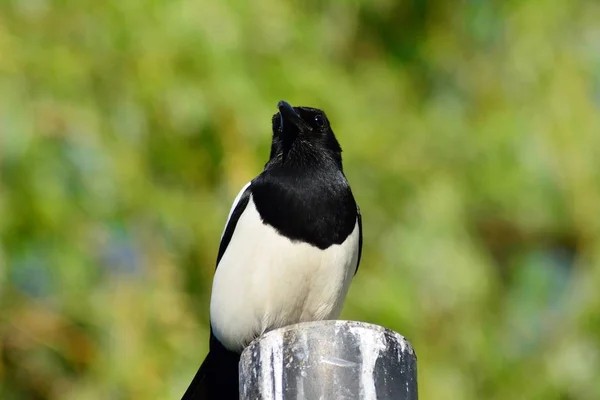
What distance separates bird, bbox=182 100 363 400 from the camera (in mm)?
2631

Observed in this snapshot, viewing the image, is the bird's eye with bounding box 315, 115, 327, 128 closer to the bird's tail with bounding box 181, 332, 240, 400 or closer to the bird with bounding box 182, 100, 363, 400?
A: the bird with bounding box 182, 100, 363, 400

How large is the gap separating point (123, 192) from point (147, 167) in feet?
0.53

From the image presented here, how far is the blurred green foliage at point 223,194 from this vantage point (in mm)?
3203

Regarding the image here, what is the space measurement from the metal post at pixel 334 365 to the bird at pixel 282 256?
783 mm

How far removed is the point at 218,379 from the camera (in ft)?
9.16

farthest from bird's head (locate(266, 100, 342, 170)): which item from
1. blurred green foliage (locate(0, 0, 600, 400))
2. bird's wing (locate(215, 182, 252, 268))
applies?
blurred green foliage (locate(0, 0, 600, 400))

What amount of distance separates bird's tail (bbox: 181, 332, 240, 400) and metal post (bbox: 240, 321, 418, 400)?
936mm

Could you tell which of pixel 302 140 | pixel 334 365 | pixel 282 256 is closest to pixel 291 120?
pixel 302 140

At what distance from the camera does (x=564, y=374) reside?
340 cm

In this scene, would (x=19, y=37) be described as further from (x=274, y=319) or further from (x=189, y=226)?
(x=274, y=319)

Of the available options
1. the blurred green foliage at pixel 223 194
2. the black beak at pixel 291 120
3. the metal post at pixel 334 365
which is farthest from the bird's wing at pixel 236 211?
the metal post at pixel 334 365

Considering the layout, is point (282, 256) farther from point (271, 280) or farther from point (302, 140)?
point (302, 140)

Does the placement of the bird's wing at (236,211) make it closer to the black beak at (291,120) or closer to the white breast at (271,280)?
the white breast at (271,280)

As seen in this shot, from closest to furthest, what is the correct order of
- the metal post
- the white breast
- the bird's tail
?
the metal post
the white breast
the bird's tail
